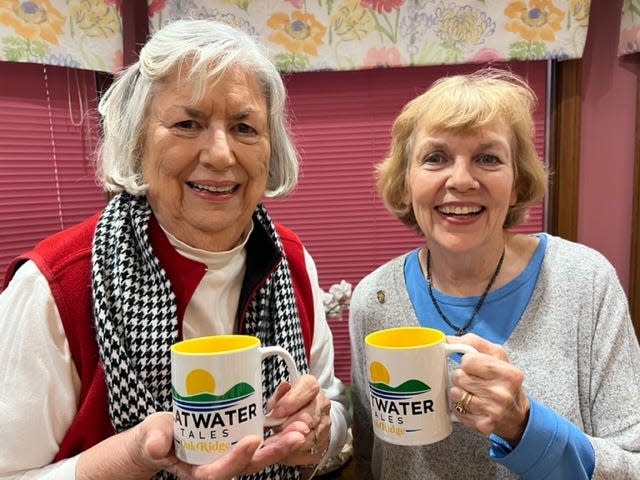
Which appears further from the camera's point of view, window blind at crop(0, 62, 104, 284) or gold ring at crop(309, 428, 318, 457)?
window blind at crop(0, 62, 104, 284)

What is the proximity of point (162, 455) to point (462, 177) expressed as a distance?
0.73m

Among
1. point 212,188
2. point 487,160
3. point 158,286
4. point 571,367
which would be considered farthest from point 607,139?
point 158,286

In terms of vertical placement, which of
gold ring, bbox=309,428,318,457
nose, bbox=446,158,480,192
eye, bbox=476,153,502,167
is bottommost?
gold ring, bbox=309,428,318,457

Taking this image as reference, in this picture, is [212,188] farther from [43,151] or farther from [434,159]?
[43,151]

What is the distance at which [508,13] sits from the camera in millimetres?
1943

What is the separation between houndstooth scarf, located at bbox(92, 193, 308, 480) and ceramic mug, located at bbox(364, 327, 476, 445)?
0.25 m

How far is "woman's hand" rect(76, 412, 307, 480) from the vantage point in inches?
27.2

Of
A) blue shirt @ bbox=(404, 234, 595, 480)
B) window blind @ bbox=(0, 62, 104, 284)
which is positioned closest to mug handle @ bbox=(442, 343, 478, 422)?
blue shirt @ bbox=(404, 234, 595, 480)

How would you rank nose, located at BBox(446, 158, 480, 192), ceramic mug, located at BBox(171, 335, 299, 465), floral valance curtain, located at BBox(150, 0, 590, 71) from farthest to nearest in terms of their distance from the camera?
floral valance curtain, located at BBox(150, 0, 590, 71) < nose, located at BBox(446, 158, 480, 192) < ceramic mug, located at BBox(171, 335, 299, 465)

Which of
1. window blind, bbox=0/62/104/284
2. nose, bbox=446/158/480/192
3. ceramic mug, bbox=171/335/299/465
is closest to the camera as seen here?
ceramic mug, bbox=171/335/299/465

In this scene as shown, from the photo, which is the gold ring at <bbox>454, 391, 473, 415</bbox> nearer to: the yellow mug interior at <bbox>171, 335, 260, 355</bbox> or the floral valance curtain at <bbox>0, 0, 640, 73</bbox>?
the yellow mug interior at <bbox>171, 335, 260, 355</bbox>

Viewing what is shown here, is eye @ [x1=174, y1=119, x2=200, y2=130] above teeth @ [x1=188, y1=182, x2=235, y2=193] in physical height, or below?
above

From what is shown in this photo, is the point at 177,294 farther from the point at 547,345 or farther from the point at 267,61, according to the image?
the point at 547,345

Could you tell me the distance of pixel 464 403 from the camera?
0.81m
